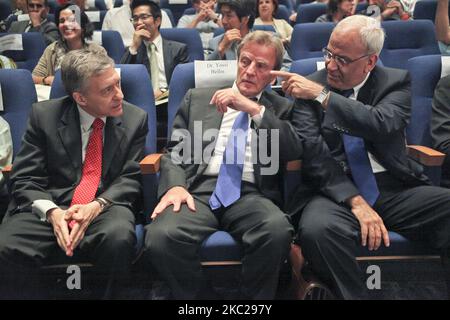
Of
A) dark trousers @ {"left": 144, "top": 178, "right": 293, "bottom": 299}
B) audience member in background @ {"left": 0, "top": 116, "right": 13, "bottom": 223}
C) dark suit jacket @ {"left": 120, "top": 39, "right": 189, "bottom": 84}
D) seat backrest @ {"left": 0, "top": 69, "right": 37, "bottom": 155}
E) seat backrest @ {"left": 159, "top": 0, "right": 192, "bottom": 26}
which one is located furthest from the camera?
seat backrest @ {"left": 159, "top": 0, "right": 192, "bottom": 26}

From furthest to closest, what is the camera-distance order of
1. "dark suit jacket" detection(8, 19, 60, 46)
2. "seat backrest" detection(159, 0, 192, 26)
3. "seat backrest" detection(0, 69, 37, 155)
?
1. "seat backrest" detection(159, 0, 192, 26)
2. "dark suit jacket" detection(8, 19, 60, 46)
3. "seat backrest" detection(0, 69, 37, 155)

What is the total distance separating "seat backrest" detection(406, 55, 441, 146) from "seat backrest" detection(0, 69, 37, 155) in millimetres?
1714

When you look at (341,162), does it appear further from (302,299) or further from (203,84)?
(203,84)

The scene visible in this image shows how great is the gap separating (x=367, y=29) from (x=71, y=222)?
4.22 feet

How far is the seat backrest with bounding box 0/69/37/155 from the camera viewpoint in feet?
7.03

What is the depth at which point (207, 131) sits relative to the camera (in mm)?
1982

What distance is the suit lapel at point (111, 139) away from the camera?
6.20 ft

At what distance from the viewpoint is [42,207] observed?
5.69 ft

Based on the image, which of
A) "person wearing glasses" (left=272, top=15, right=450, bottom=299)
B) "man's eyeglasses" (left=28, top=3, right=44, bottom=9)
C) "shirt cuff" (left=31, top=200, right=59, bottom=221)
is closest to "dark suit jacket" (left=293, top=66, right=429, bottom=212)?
"person wearing glasses" (left=272, top=15, right=450, bottom=299)

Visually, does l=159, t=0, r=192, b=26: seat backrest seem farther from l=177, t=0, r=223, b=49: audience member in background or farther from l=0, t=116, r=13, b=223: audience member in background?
l=0, t=116, r=13, b=223: audience member in background

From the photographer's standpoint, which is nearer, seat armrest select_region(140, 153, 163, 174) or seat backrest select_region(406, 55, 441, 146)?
seat armrest select_region(140, 153, 163, 174)

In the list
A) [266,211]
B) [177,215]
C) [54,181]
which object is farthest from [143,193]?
[266,211]

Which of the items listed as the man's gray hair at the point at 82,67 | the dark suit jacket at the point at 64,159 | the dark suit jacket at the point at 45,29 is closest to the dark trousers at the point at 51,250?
the dark suit jacket at the point at 64,159

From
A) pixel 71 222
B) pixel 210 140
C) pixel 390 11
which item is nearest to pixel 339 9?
pixel 390 11
